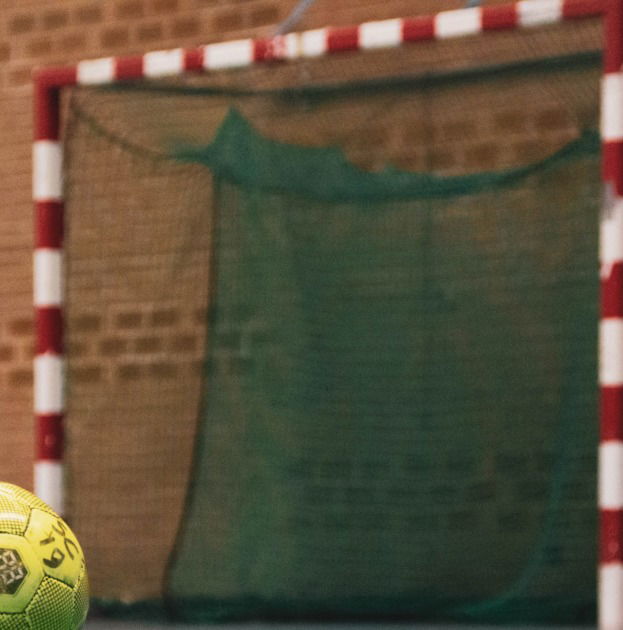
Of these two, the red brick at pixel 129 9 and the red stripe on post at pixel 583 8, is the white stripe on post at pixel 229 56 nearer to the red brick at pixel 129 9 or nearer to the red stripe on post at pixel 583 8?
the red stripe on post at pixel 583 8

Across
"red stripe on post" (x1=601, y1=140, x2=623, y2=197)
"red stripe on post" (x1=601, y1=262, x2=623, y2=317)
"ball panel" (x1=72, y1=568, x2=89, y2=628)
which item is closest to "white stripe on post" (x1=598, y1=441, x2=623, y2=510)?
"red stripe on post" (x1=601, y1=262, x2=623, y2=317)

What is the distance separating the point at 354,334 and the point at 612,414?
2.78 ft

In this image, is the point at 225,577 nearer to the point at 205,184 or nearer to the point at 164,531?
the point at 164,531

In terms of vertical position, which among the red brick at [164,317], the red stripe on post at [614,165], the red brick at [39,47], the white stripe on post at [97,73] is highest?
the red brick at [39,47]

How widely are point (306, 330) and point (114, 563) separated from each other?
3.48ft

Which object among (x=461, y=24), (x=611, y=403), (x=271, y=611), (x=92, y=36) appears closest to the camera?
(x=611, y=403)

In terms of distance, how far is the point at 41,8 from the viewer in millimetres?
5863

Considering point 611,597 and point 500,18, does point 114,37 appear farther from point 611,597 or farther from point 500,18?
point 611,597

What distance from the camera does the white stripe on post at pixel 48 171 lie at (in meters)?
4.60

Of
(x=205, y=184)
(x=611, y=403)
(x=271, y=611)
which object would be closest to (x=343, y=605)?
(x=271, y=611)

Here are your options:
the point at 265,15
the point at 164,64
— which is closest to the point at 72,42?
the point at 265,15

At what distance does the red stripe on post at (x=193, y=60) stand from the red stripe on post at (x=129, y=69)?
17 centimetres

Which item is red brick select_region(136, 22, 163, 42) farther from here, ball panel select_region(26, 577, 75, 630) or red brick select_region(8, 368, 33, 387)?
ball panel select_region(26, 577, 75, 630)

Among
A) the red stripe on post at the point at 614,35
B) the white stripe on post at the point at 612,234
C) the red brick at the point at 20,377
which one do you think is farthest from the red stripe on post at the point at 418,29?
the red brick at the point at 20,377
